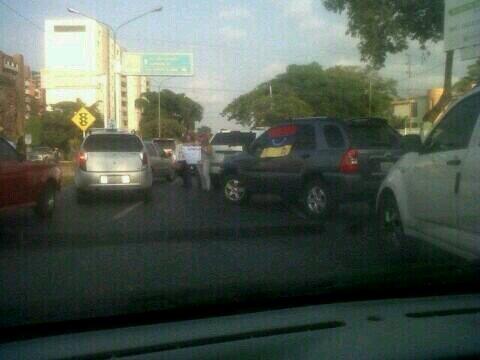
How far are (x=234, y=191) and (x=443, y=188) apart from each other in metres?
8.90

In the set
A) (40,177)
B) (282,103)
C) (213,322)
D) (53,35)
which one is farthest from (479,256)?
(53,35)

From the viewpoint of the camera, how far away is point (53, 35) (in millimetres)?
63094

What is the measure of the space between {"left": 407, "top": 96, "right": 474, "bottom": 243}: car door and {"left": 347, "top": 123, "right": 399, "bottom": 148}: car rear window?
4.32 meters

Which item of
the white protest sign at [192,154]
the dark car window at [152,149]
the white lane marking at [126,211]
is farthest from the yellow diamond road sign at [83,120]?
the white lane marking at [126,211]

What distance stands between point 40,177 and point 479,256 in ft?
27.0

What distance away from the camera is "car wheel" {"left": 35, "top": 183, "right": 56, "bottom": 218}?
12523 millimetres

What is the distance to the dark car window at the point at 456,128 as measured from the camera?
6551 mm

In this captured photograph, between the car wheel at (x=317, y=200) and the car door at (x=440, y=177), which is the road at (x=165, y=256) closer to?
the car wheel at (x=317, y=200)

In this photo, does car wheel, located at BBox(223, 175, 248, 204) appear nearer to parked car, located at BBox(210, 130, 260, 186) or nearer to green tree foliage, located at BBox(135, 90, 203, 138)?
parked car, located at BBox(210, 130, 260, 186)

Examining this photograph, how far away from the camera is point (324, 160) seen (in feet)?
40.2

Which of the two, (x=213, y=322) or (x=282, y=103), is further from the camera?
(x=282, y=103)

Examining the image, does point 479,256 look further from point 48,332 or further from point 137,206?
point 137,206

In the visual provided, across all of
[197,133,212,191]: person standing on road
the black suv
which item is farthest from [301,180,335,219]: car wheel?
[197,133,212,191]: person standing on road

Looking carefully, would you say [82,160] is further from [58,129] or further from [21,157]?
[58,129]
